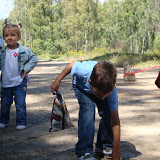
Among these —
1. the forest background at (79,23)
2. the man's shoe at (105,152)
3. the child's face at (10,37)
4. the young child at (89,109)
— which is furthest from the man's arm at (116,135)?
the forest background at (79,23)

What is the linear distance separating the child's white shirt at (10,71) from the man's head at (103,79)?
1.97 meters

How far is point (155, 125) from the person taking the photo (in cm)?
423

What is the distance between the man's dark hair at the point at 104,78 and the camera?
238 cm

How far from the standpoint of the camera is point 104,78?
93.7 inches

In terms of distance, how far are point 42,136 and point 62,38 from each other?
50795 millimetres

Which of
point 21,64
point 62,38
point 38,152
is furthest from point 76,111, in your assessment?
point 62,38

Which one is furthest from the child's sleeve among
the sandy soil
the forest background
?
the forest background

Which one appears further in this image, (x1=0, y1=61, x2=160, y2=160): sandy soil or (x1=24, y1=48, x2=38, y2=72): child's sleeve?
(x1=24, y1=48, x2=38, y2=72): child's sleeve

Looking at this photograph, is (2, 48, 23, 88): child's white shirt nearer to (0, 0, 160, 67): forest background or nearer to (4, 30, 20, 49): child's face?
(4, 30, 20, 49): child's face

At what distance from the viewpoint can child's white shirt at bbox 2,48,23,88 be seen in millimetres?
4188

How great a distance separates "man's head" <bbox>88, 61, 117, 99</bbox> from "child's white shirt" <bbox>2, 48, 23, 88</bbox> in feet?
6.45

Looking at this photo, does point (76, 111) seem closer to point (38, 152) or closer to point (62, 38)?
point (38, 152)

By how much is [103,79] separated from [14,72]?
2.11 metres

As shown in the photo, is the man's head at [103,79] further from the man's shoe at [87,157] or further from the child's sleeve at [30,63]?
the child's sleeve at [30,63]
